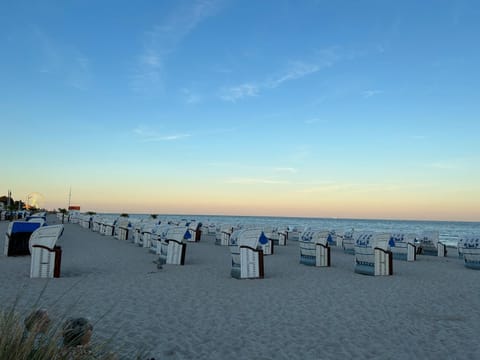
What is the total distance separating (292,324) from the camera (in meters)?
6.01

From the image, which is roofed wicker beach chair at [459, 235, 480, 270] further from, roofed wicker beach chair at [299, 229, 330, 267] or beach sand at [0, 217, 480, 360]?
roofed wicker beach chair at [299, 229, 330, 267]

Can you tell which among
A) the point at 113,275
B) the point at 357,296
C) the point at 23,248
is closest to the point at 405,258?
the point at 357,296

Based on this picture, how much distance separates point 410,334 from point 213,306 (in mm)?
3243

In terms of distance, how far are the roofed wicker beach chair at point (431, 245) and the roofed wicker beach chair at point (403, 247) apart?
10.7 feet

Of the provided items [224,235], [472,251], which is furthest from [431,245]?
[224,235]

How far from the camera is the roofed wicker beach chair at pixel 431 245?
19.9m

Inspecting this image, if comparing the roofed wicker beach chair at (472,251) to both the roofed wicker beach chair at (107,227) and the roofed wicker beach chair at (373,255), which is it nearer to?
the roofed wicker beach chair at (373,255)

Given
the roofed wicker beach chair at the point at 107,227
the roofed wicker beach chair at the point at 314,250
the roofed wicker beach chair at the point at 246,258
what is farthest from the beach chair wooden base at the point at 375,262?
the roofed wicker beach chair at the point at 107,227

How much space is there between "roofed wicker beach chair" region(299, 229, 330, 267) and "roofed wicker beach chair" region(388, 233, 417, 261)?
14.6 feet

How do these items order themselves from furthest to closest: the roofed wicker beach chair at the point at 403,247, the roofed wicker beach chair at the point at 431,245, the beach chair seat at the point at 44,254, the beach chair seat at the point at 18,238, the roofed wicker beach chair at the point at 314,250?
the roofed wicker beach chair at the point at 431,245 < the roofed wicker beach chair at the point at 403,247 < the beach chair seat at the point at 18,238 < the roofed wicker beach chair at the point at 314,250 < the beach chair seat at the point at 44,254

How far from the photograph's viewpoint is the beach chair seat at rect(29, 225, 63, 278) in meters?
9.47

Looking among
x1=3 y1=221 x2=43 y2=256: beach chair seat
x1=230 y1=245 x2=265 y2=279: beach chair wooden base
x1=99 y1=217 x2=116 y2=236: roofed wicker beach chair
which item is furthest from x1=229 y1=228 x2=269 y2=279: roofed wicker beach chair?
x1=99 y1=217 x2=116 y2=236: roofed wicker beach chair

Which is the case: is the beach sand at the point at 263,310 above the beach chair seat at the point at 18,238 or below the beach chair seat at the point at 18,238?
below

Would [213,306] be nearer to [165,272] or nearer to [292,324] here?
[292,324]
